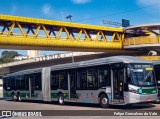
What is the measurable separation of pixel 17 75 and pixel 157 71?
47.3ft

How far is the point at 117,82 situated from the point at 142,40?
99.1ft

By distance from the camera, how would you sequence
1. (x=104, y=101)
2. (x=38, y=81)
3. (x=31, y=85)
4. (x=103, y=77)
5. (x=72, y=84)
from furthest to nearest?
(x=31, y=85) < (x=38, y=81) < (x=72, y=84) < (x=103, y=77) < (x=104, y=101)

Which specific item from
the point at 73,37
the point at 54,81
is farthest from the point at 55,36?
the point at 54,81

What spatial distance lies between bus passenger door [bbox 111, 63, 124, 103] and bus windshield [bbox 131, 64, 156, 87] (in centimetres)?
66

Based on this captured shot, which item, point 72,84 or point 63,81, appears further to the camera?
point 63,81

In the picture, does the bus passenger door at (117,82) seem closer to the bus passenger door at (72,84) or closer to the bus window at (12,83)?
the bus passenger door at (72,84)

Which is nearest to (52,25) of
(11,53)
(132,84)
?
(132,84)

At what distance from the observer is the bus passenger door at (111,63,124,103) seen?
1770 cm

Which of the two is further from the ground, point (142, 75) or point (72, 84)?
point (142, 75)

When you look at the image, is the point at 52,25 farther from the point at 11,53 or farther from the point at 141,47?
the point at 11,53

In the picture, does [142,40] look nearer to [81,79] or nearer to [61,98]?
[61,98]

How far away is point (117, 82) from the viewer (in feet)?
59.1

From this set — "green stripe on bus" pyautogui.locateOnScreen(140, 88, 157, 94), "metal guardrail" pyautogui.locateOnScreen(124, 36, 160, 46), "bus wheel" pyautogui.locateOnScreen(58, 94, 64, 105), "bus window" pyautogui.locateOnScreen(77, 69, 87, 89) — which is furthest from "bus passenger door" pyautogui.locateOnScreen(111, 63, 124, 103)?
"metal guardrail" pyautogui.locateOnScreen(124, 36, 160, 46)

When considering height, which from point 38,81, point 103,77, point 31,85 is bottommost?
point 31,85
